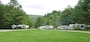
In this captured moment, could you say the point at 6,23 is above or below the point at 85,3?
below

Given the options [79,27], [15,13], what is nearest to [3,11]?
[15,13]

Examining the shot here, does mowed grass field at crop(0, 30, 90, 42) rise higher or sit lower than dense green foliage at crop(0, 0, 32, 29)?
lower

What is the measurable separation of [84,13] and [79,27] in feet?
23.5

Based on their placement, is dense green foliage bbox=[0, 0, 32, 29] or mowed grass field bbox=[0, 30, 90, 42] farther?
dense green foliage bbox=[0, 0, 32, 29]

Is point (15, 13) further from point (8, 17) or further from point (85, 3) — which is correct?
point (85, 3)

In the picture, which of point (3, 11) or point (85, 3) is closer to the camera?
point (85, 3)

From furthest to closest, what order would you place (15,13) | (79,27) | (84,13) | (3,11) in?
(15,13)
(3,11)
(79,27)
(84,13)

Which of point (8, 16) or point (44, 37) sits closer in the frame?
point (44, 37)

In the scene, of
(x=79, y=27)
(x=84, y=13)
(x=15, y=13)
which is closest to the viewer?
(x=84, y=13)

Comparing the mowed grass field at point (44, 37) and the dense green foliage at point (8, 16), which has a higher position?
the dense green foliage at point (8, 16)

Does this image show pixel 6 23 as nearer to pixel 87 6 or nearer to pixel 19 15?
pixel 19 15

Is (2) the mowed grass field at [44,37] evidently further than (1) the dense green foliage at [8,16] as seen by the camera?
No

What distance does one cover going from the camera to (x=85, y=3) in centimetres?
4922

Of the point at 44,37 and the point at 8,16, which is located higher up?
the point at 8,16
